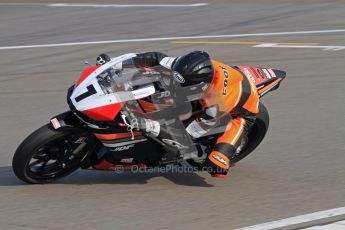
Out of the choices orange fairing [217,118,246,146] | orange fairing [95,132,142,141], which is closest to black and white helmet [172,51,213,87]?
orange fairing [217,118,246,146]

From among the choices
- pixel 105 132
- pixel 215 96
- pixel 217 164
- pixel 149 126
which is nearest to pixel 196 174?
pixel 217 164

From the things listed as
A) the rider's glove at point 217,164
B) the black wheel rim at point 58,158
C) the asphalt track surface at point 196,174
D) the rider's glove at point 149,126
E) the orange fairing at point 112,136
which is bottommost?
the asphalt track surface at point 196,174

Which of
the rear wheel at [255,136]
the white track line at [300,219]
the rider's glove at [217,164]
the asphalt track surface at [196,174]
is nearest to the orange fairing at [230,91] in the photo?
the rear wheel at [255,136]

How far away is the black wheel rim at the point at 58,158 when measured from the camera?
767 centimetres

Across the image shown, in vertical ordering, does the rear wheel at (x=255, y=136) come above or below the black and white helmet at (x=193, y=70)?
below

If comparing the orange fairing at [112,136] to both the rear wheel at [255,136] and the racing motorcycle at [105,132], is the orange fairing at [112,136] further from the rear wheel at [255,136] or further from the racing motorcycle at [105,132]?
the rear wheel at [255,136]

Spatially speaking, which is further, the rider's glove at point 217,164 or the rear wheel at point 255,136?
the rear wheel at point 255,136

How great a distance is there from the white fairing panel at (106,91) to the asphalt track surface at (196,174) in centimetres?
87

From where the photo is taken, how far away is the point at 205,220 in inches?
260

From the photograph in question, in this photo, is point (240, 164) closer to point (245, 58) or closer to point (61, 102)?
point (61, 102)

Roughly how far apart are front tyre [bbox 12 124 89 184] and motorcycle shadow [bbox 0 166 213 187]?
0.56ft

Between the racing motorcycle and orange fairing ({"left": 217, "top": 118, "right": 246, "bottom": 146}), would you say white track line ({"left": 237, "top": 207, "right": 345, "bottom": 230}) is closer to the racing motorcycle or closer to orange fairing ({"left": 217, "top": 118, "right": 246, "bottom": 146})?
orange fairing ({"left": 217, "top": 118, "right": 246, "bottom": 146})

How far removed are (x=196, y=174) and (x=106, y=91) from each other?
1450mm

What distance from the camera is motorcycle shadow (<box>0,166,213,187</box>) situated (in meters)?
Answer: 7.92
